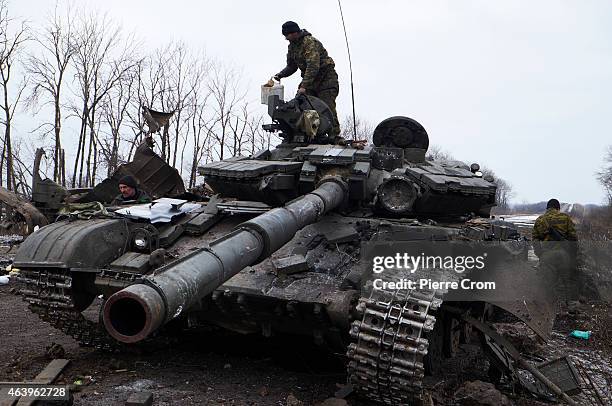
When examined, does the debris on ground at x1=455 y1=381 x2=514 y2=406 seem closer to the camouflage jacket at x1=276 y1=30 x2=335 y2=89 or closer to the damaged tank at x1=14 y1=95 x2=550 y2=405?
the damaged tank at x1=14 y1=95 x2=550 y2=405

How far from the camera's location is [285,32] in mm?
9336

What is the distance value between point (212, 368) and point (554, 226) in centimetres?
756

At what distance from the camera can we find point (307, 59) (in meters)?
9.28

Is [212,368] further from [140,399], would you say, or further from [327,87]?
[327,87]

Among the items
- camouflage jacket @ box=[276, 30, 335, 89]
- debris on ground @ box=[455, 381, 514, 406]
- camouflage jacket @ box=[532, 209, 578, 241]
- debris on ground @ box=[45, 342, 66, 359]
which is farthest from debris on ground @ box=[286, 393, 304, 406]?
camouflage jacket @ box=[532, 209, 578, 241]

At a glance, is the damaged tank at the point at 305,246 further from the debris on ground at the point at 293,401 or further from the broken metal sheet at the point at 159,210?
the debris on ground at the point at 293,401

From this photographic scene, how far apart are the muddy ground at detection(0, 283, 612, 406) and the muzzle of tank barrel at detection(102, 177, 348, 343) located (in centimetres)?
204

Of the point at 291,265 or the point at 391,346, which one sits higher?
the point at 291,265

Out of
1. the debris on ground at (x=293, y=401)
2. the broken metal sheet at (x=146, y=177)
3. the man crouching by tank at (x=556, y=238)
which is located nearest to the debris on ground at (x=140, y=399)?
the debris on ground at (x=293, y=401)

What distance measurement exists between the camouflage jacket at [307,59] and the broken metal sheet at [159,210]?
2995 millimetres

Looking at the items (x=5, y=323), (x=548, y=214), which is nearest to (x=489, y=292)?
(x=548, y=214)

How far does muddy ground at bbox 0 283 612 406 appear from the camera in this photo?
5770mm

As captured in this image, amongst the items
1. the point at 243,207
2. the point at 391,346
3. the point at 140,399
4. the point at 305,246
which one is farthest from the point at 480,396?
the point at 243,207

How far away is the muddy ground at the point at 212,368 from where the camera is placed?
18.9 feet
